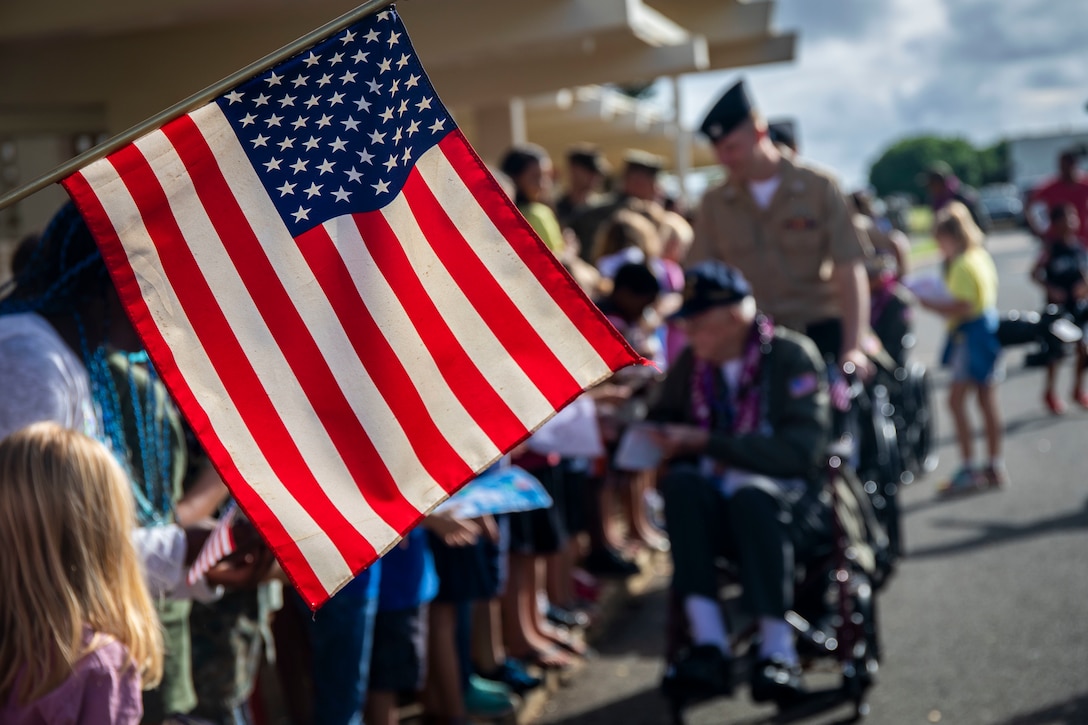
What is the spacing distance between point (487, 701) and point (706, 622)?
0.94m

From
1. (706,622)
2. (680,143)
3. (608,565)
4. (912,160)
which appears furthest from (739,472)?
(912,160)

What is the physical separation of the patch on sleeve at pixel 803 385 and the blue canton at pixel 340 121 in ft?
9.47

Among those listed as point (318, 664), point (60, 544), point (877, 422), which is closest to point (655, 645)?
point (877, 422)

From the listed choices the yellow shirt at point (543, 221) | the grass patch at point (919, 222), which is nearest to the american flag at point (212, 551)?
the yellow shirt at point (543, 221)

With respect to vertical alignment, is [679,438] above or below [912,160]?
above

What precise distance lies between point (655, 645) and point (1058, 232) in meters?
7.45

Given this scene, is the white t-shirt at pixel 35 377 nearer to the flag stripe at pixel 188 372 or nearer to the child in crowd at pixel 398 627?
the flag stripe at pixel 188 372

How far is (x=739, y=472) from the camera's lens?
17.9 feet

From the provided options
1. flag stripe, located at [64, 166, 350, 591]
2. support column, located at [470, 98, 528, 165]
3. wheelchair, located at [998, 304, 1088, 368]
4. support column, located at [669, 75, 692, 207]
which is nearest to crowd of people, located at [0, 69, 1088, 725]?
flag stripe, located at [64, 166, 350, 591]

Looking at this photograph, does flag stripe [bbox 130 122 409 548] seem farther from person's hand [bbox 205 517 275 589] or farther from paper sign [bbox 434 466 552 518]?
paper sign [bbox 434 466 552 518]

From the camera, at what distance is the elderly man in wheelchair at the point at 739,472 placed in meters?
5.02

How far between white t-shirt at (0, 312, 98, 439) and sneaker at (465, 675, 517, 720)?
2.33m

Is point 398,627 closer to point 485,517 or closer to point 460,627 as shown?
point 485,517

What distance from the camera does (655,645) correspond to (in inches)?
259
